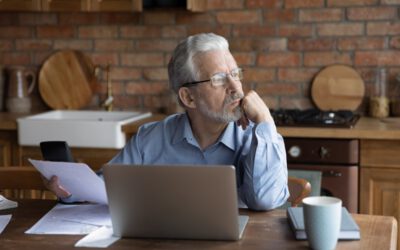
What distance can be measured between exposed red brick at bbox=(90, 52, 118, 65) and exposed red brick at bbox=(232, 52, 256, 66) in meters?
0.72

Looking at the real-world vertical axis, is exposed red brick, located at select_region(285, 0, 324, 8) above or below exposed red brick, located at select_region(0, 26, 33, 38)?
above

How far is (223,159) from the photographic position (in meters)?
2.21

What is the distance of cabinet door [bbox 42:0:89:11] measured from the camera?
3.74 m

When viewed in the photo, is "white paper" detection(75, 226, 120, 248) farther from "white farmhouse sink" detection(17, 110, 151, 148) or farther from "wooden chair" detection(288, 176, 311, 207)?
"white farmhouse sink" detection(17, 110, 151, 148)

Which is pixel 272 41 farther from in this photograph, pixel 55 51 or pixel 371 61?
pixel 55 51

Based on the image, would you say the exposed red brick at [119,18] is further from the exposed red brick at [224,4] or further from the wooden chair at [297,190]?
the wooden chair at [297,190]

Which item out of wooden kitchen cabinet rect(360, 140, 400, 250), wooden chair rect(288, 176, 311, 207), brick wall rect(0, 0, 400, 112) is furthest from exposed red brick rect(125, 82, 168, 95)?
wooden chair rect(288, 176, 311, 207)

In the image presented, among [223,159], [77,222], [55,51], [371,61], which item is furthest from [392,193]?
[55,51]

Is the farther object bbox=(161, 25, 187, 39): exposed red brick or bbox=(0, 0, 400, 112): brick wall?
bbox=(161, 25, 187, 39): exposed red brick

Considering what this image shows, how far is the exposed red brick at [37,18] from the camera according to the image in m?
4.16

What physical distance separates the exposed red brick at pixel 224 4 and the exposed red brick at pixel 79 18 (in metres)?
0.67

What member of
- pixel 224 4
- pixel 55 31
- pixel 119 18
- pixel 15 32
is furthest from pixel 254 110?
pixel 15 32

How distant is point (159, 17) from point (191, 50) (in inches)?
73.5

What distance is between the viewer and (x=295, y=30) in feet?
12.6
